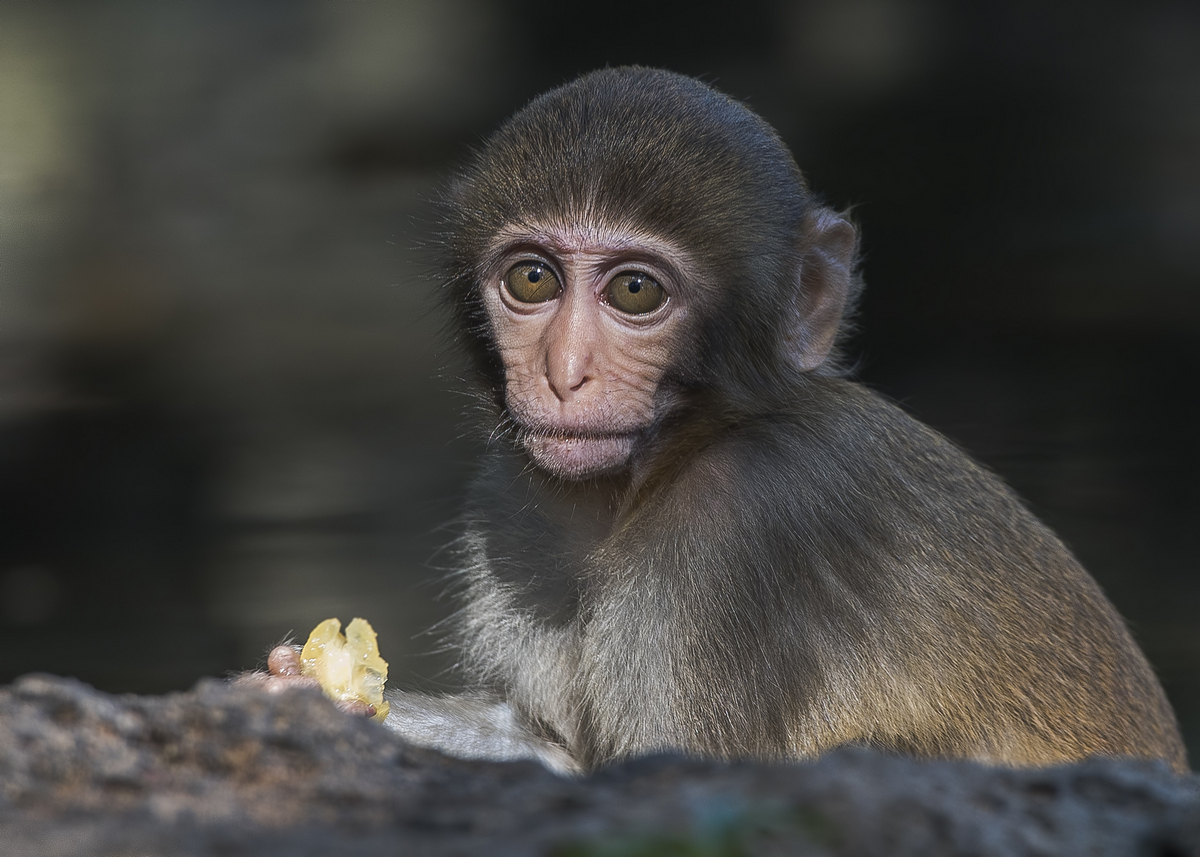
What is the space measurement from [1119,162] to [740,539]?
23.9 ft

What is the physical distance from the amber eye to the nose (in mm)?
116

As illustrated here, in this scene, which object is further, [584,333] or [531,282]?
[531,282]

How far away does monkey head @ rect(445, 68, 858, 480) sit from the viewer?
12.5 feet

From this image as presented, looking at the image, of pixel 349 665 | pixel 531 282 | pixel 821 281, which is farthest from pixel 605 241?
pixel 349 665

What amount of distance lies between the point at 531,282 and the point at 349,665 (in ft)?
4.37

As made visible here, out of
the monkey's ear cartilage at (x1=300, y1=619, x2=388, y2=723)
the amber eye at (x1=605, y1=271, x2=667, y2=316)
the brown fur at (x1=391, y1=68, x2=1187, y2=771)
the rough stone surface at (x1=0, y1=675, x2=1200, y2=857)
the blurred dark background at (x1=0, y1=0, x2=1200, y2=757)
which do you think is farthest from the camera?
the blurred dark background at (x1=0, y1=0, x2=1200, y2=757)

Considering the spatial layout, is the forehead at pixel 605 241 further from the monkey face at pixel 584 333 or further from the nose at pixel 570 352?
the nose at pixel 570 352

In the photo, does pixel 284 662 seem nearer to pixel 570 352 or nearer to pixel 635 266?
pixel 570 352

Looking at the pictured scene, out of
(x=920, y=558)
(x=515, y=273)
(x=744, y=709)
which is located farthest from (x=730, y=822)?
(x=515, y=273)

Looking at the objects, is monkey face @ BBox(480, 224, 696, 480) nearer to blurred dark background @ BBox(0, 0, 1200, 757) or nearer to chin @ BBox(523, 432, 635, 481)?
chin @ BBox(523, 432, 635, 481)

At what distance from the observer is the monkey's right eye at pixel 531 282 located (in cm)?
404

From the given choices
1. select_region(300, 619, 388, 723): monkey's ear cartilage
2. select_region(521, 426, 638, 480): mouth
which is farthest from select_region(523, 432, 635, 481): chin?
select_region(300, 619, 388, 723): monkey's ear cartilage

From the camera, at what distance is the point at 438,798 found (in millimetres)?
1798

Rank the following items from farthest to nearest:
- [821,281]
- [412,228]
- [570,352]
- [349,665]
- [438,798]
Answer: [412,228], [821,281], [570,352], [349,665], [438,798]
